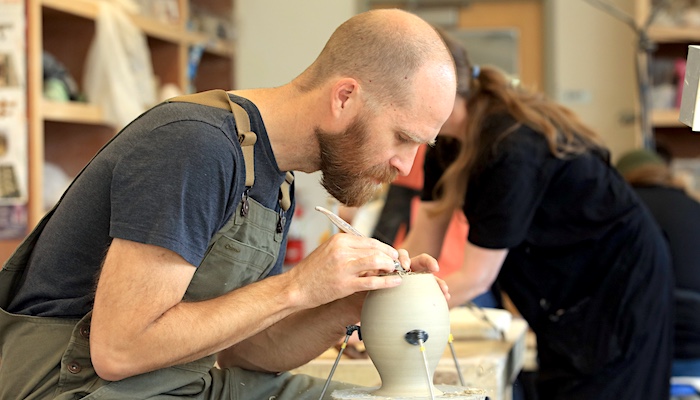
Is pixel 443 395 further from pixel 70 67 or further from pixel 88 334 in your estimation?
pixel 70 67

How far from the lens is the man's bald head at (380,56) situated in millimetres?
1647

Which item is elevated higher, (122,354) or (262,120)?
(262,120)

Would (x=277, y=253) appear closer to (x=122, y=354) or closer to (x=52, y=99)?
(x=122, y=354)

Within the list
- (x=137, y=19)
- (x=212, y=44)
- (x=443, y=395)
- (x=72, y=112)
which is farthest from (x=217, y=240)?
(x=212, y=44)

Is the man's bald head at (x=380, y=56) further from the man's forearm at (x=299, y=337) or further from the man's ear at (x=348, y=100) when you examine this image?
the man's forearm at (x=299, y=337)

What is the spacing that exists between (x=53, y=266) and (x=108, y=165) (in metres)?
0.21

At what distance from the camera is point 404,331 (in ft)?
5.27

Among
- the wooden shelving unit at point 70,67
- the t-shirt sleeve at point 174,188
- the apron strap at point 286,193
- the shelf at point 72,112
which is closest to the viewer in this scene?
the t-shirt sleeve at point 174,188

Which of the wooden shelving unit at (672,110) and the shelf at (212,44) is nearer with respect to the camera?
the shelf at (212,44)

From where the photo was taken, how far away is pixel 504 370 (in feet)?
7.99

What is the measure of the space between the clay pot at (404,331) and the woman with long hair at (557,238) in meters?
0.95

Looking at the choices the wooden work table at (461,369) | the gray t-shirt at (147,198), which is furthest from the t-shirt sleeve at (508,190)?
the gray t-shirt at (147,198)

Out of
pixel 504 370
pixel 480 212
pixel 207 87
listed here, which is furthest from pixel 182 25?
pixel 504 370

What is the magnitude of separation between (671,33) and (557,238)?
285cm
